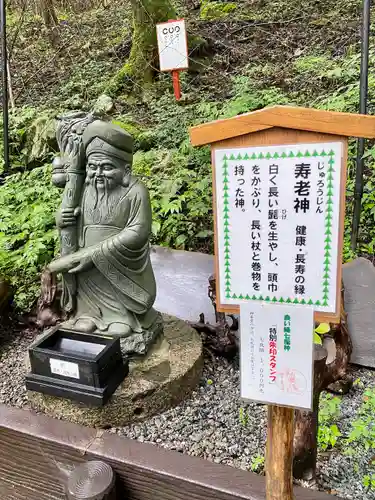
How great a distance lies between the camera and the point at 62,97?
7637 mm

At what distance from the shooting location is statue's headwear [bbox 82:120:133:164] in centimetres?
250

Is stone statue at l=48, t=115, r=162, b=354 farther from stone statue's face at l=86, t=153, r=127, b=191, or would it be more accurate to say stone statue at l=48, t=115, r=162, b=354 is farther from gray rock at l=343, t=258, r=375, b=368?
gray rock at l=343, t=258, r=375, b=368

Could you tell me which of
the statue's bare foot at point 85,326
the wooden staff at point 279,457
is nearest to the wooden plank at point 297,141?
the wooden staff at point 279,457

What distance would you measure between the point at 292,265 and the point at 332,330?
177cm

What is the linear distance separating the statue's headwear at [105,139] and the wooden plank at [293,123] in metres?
1.34

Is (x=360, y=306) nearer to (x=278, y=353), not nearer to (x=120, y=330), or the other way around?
(x=120, y=330)

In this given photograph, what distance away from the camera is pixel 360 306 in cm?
315

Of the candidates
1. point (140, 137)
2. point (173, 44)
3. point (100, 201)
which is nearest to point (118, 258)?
point (100, 201)

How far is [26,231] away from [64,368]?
2.57m

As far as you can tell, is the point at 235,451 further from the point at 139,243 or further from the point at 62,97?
the point at 62,97

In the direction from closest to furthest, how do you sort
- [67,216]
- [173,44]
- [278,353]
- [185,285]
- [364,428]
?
[278,353] < [364,428] < [67,216] < [185,285] < [173,44]

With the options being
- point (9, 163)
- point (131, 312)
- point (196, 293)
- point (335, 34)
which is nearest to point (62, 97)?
point (9, 163)

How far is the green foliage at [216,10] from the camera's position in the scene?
8.74 metres

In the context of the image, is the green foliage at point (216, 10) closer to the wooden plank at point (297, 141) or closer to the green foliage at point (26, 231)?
the green foliage at point (26, 231)
